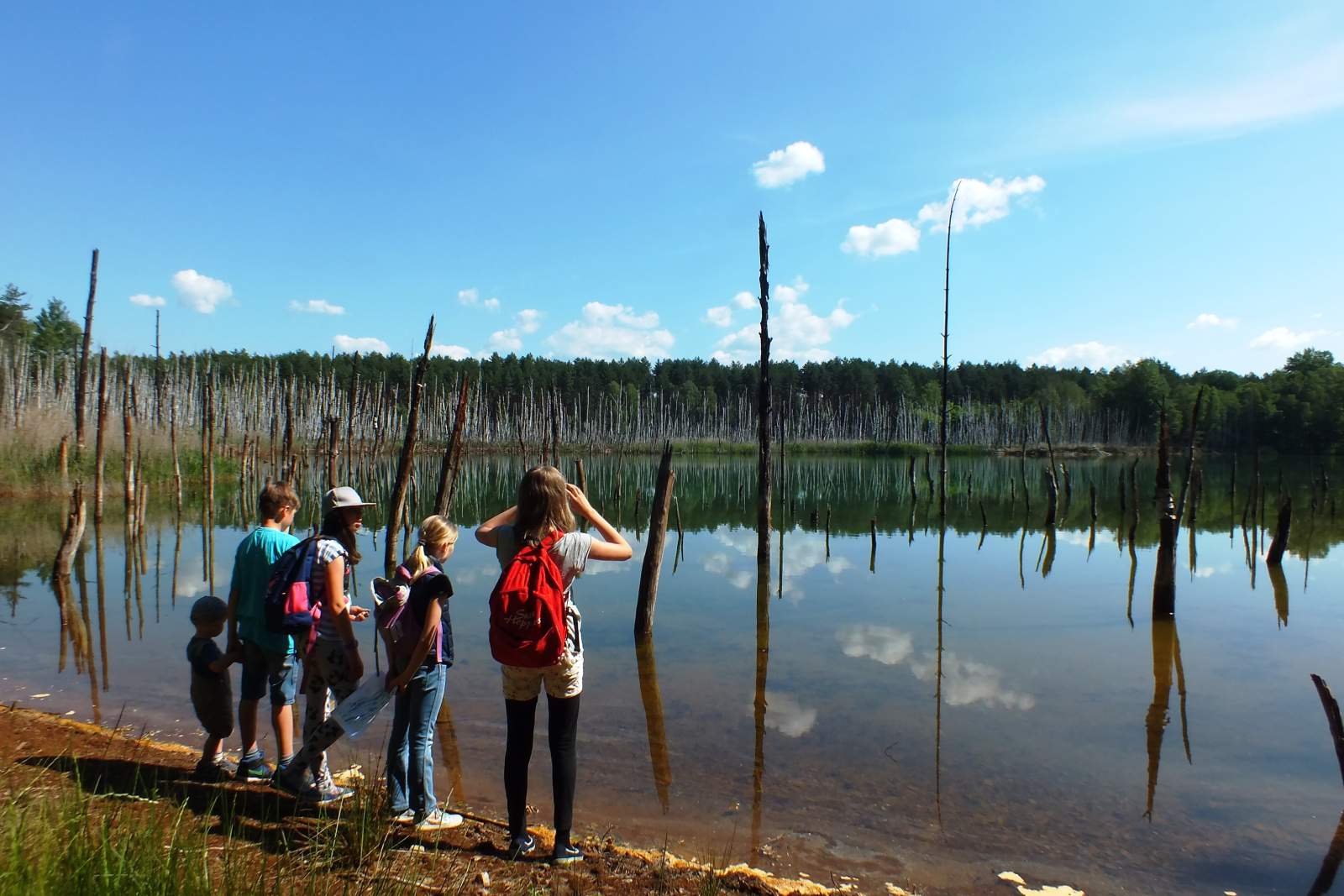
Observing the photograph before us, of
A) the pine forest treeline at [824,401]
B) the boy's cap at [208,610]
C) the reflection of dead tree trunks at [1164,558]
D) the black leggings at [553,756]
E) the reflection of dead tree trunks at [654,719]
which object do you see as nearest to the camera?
the black leggings at [553,756]

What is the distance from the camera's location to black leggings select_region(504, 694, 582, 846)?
3.85m

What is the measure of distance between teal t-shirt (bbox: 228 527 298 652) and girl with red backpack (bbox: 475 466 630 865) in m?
1.44

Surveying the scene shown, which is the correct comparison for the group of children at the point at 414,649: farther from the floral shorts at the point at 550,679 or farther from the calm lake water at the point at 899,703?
the calm lake water at the point at 899,703

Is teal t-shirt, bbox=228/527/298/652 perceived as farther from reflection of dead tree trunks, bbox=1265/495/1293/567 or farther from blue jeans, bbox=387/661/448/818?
reflection of dead tree trunks, bbox=1265/495/1293/567

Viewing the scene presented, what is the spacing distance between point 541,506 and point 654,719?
413cm

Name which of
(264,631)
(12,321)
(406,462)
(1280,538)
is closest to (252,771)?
(264,631)

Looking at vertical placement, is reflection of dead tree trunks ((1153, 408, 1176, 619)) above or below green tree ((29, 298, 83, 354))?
below

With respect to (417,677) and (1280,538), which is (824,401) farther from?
(417,677)

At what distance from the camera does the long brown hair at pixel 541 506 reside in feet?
12.2

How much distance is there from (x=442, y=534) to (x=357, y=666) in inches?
37.7

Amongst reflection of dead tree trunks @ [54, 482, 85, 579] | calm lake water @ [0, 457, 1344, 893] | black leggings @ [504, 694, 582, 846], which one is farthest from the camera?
reflection of dead tree trunks @ [54, 482, 85, 579]

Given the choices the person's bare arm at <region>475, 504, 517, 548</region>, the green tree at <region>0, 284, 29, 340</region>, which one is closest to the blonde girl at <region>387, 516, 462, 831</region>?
the person's bare arm at <region>475, 504, 517, 548</region>

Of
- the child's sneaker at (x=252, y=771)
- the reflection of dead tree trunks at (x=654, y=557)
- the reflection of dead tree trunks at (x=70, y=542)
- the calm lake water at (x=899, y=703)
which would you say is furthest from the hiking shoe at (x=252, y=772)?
the reflection of dead tree trunks at (x=70, y=542)

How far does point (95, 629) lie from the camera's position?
31.4 ft
